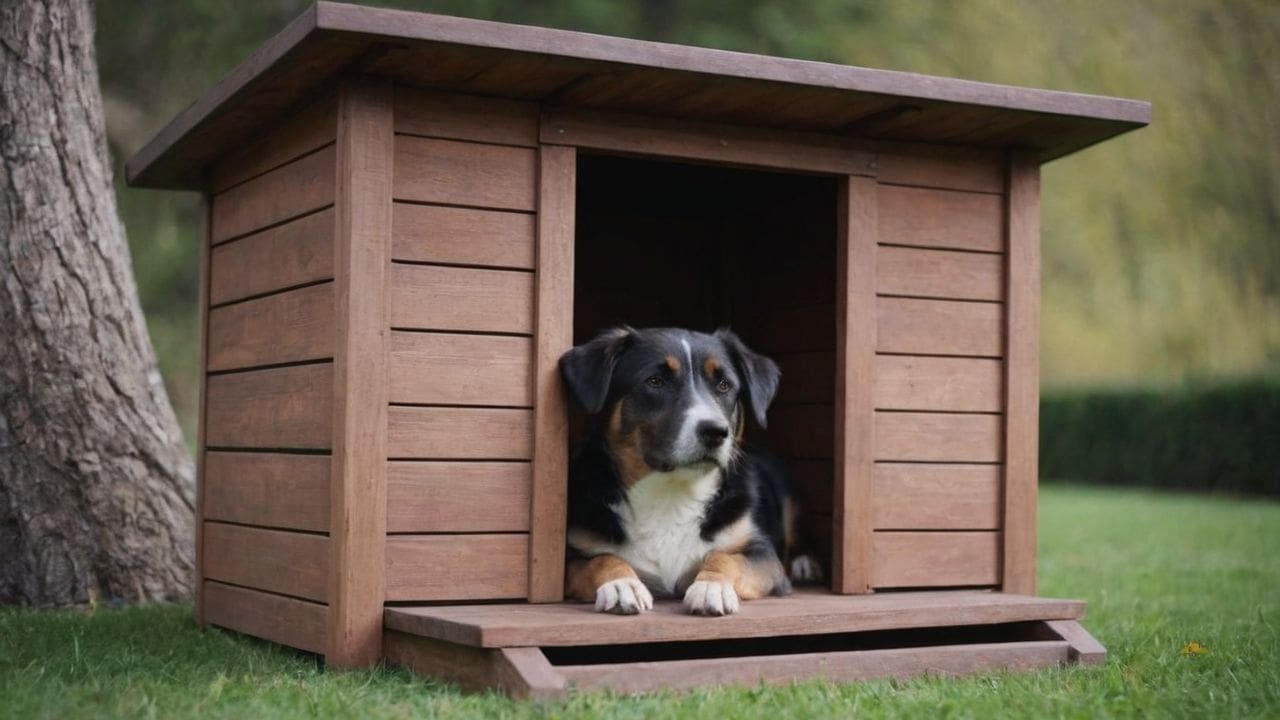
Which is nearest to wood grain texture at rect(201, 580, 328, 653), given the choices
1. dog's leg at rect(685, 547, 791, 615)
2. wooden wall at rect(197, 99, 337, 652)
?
wooden wall at rect(197, 99, 337, 652)

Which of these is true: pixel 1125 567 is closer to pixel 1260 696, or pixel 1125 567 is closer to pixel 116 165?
pixel 1260 696

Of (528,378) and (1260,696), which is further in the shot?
(528,378)

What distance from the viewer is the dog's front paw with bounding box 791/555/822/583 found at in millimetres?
5699

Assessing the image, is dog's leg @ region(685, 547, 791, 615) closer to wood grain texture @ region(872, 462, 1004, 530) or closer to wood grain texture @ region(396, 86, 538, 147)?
wood grain texture @ region(872, 462, 1004, 530)

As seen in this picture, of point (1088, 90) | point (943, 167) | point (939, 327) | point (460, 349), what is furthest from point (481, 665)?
point (1088, 90)

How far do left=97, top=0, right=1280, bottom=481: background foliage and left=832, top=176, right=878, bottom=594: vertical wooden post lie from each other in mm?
Answer: 7921

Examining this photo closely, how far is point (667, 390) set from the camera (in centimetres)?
477

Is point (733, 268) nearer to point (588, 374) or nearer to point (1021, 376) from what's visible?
point (1021, 376)

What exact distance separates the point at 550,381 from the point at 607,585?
2.43ft

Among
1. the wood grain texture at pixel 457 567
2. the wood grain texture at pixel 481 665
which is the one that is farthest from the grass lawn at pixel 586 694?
the wood grain texture at pixel 457 567

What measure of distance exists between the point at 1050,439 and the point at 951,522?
14.6m

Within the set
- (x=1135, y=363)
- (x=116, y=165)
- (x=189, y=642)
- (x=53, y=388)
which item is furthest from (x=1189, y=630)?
(x=1135, y=363)

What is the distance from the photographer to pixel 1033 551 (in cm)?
532

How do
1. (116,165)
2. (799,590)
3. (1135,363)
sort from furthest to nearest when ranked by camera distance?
(1135,363) < (116,165) < (799,590)
